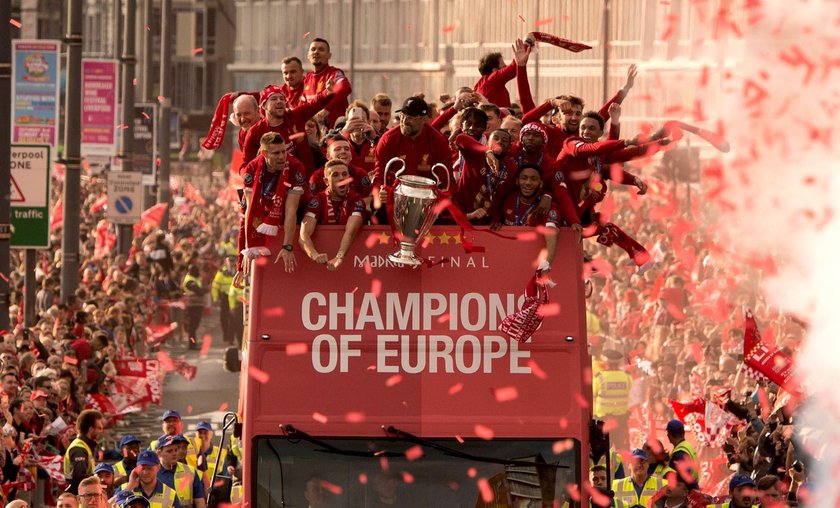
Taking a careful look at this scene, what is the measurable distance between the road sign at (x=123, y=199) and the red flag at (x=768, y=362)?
22.4 metres

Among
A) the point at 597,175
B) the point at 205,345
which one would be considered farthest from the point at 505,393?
the point at 205,345

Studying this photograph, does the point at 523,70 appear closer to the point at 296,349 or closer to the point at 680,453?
the point at 680,453

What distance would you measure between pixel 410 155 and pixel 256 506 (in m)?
2.70

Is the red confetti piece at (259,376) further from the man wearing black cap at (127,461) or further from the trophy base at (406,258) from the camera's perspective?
the man wearing black cap at (127,461)

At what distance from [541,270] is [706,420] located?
20.9 feet

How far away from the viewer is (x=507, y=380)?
10383 mm

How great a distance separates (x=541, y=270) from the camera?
1048cm

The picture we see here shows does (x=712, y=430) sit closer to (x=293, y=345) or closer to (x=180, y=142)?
(x=293, y=345)

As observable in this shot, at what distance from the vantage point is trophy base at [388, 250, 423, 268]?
34.2 feet

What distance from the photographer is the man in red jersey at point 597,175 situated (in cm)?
1188

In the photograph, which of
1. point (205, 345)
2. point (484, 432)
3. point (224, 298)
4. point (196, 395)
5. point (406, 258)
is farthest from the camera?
point (205, 345)

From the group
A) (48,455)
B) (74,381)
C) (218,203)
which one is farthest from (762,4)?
(218,203)

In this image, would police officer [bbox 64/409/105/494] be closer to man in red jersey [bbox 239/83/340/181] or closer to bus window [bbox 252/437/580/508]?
man in red jersey [bbox 239/83/340/181]

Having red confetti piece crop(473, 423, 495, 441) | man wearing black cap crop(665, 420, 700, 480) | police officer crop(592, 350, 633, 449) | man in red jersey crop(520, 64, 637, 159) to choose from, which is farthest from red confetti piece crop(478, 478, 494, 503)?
police officer crop(592, 350, 633, 449)
